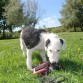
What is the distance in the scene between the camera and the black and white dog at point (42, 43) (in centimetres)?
806

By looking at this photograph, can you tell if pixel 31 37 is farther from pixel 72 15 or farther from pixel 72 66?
pixel 72 15

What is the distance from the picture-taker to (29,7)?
246 feet

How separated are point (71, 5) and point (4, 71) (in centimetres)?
6923

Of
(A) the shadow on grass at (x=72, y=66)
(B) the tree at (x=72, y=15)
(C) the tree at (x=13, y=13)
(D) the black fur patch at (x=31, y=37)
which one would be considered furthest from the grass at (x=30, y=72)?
(B) the tree at (x=72, y=15)

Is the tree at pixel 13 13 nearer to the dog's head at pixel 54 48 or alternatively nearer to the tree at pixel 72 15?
the tree at pixel 72 15

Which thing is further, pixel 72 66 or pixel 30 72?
pixel 72 66

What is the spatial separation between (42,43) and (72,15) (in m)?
67.1

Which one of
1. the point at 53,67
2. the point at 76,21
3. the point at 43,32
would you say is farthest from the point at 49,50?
the point at 76,21

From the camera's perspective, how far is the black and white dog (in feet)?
26.5

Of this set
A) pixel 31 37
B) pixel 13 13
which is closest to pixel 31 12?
pixel 13 13

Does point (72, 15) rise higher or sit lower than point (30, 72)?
higher

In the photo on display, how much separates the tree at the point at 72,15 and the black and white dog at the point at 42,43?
6484cm

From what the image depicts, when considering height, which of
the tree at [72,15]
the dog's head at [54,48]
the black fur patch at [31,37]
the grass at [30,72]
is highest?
the tree at [72,15]

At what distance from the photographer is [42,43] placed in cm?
905
